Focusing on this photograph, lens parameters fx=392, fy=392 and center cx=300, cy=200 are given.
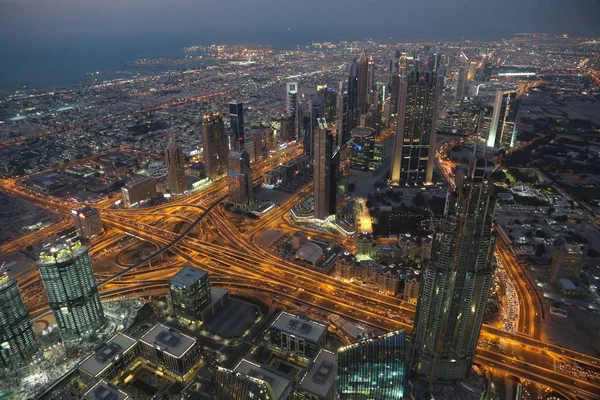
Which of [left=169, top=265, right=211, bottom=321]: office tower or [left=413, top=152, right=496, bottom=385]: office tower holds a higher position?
[left=413, top=152, right=496, bottom=385]: office tower

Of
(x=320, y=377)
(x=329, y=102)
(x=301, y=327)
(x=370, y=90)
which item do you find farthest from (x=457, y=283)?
(x=370, y=90)

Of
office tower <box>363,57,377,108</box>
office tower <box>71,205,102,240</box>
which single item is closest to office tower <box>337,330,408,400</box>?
office tower <box>71,205,102,240</box>

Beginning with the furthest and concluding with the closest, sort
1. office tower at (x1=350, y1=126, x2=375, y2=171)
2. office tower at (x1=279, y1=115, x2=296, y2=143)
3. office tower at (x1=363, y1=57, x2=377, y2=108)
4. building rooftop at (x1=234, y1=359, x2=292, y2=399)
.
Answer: office tower at (x1=363, y1=57, x2=377, y2=108), office tower at (x1=279, y1=115, x2=296, y2=143), office tower at (x1=350, y1=126, x2=375, y2=171), building rooftop at (x1=234, y1=359, x2=292, y2=399)

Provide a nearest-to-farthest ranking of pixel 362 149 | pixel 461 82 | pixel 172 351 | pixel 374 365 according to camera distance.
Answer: pixel 374 365
pixel 172 351
pixel 362 149
pixel 461 82

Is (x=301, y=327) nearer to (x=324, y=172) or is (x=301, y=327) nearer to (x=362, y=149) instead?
(x=324, y=172)

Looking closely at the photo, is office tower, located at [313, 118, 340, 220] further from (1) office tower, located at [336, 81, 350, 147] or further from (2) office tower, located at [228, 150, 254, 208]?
(1) office tower, located at [336, 81, 350, 147]

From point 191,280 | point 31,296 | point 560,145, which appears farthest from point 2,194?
point 560,145

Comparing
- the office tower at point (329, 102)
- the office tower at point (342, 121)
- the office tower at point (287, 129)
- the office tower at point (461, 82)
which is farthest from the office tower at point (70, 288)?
the office tower at point (461, 82)
